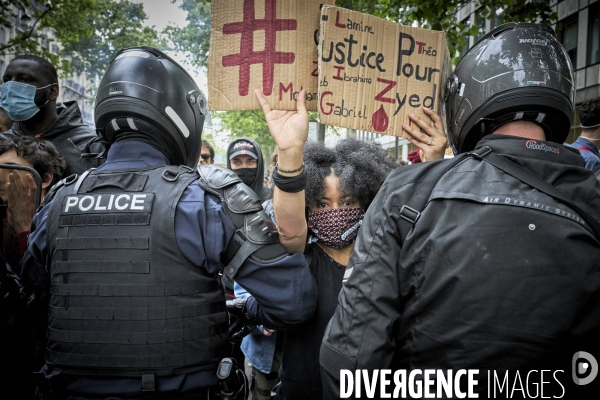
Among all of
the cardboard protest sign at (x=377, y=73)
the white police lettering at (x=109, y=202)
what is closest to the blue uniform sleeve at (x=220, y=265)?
the white police lettering at (x=109, y=202)

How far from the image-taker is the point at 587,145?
4.82 metres

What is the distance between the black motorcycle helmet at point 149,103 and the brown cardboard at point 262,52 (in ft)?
0.96

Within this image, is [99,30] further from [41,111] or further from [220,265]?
[220,265]

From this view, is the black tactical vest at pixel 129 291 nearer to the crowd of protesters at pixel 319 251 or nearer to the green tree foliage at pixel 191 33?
the crowd of protesters at pixel 319 251

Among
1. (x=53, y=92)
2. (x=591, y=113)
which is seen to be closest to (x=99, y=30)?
(x=53, y=92)

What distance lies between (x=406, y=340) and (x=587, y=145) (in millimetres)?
4162

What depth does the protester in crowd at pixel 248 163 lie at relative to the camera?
616 centimetres

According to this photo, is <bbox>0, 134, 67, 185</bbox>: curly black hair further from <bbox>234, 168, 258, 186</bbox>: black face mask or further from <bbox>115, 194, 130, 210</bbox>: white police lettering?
<bbox>234, 168, 258, 186</bbox>: black face mask

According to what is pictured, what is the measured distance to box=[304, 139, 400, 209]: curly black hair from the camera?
2.83 metres

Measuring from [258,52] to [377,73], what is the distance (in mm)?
554

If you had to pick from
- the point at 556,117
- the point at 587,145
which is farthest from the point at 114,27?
the point at 556,117

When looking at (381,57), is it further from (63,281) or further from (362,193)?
(63,281)

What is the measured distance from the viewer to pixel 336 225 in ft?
8.92

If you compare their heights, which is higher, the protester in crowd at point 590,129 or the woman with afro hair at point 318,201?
the protester in crowd at point 590,129
